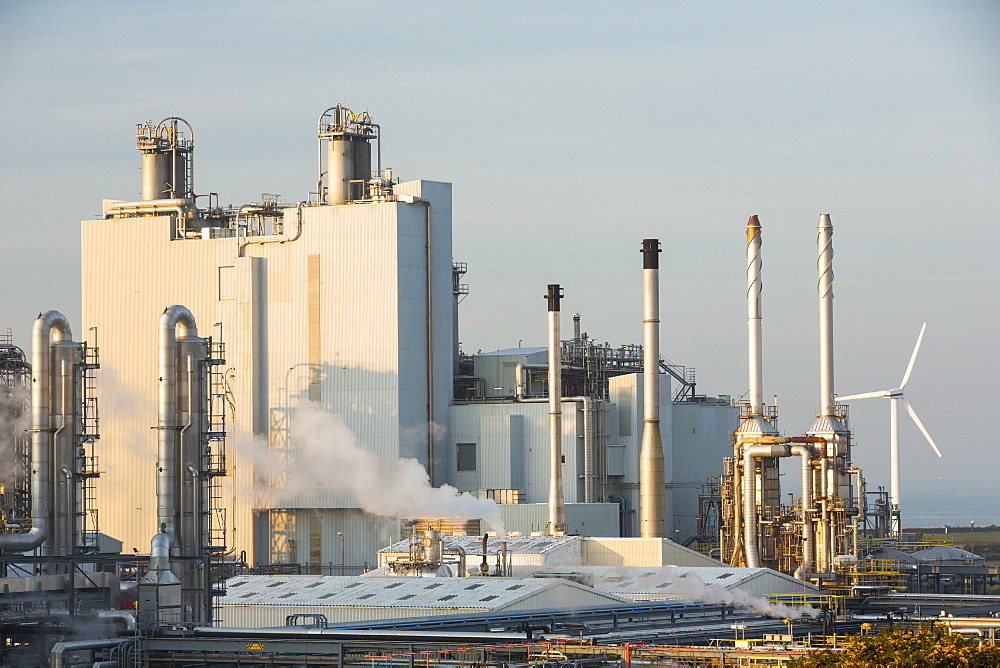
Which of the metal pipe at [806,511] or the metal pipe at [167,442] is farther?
the metal pipe at [806,511]

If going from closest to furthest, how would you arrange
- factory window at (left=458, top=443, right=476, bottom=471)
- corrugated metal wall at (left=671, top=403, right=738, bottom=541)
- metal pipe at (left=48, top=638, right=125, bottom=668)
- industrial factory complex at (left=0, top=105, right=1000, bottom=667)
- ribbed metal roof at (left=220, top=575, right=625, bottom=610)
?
metal pipe at (left=48, top=638, right=125, bottom=668), ribbed metal roof at (left=220, top=575, right=625, bottom=610), industrial factory complex at (left=0, top=105, right=1000, bottom=667), factory window at (left=458, top=443, right=476, bottom=471), corrugated metal wall at (left=671, top=403, right=738, bottom=541)

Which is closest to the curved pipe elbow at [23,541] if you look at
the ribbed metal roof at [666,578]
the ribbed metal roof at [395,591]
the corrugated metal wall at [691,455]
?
the ribbed metal roof at [395,591]

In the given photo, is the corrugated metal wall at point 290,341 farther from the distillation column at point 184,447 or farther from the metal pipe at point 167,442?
the metal pipe at point 167,442

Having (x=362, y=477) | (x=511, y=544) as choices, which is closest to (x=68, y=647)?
(x=511, y=544)

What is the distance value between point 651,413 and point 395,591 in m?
25.8

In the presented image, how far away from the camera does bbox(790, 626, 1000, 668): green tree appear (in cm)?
3055

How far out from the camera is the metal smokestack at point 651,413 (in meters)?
79.4

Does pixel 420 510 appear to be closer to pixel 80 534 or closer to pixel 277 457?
pixel 277 457

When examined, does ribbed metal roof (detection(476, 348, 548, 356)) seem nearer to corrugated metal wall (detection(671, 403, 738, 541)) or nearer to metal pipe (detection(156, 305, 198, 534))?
corrugated metal wall (detection(671, 403, 738, 541))

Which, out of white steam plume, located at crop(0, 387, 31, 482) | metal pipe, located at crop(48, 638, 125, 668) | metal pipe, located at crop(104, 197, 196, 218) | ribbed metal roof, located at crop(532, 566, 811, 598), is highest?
metal pipe, located at crop(104, 197, 196, 218)

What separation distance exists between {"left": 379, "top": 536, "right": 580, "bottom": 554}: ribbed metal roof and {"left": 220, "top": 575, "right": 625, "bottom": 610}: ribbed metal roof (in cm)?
1094

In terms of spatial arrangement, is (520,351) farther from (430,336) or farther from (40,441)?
(40,441)

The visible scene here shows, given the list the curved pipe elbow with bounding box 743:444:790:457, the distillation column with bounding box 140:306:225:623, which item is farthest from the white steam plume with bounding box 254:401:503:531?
the distillation column with bounding box 140:306:225:623

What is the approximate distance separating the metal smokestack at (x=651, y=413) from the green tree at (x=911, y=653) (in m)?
47.5
